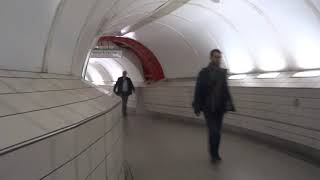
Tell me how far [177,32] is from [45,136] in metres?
15.8

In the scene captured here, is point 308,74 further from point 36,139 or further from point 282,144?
point 36,139

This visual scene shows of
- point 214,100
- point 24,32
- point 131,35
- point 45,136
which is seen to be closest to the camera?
point 45,136

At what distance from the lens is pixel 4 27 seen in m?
3.75

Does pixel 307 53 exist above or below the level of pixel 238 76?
above

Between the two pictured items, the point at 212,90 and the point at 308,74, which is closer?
the point at 212,90

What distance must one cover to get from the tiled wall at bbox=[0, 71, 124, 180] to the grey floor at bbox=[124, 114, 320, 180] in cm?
268

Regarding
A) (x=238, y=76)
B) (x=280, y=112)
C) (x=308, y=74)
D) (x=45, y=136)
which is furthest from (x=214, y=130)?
(x=238, y=76)

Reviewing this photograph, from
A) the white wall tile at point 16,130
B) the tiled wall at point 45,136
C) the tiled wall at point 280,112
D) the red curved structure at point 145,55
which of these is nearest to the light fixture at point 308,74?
the tiled wall at point 280,112

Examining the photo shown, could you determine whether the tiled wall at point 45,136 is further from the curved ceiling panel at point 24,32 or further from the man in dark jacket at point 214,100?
the man in dark jacket at point 214,100

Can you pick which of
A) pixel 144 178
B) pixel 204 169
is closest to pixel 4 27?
pixel 144 178

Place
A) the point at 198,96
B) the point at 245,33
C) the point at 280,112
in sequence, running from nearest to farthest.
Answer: the point at 198,96
the point at 280,112
the point at 245,33

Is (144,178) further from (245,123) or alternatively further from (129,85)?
(129,85)

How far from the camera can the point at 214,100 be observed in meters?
7.29

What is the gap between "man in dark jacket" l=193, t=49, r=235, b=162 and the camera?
735cm
